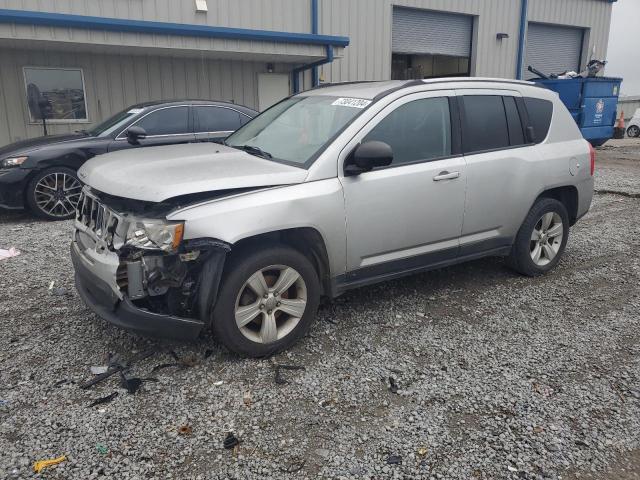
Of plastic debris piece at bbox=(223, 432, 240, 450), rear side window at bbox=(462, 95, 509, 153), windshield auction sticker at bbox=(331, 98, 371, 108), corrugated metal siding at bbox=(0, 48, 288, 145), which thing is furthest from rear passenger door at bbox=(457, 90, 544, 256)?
corrugated metal siding at bbox=(0, 48, 288, 145)

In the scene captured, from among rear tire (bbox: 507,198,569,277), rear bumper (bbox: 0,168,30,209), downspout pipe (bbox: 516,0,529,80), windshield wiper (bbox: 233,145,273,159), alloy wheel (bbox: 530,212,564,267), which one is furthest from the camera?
downspout pipe (bbox: 516,0,529,80)

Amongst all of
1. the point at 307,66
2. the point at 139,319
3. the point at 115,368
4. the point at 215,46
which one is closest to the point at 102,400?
the point at 115,368

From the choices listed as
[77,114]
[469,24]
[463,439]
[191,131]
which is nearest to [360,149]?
[463,439]

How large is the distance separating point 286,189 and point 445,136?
63.3 inches

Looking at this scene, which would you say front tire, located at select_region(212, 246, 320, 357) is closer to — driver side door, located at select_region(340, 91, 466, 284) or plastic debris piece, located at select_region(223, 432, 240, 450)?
driver side door, located at select_region(340, 91, 466, 284)

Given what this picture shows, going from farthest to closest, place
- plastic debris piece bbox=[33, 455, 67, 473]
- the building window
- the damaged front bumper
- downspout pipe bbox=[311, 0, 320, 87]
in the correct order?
downspout pipe bbox=[311, 0, 320, 87], the building window, the damaged front bumper, plastic debris piece bbox=[33, 455, 67, 473]

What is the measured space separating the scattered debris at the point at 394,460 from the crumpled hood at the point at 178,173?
1774 millimetres

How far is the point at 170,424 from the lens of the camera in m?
2.88

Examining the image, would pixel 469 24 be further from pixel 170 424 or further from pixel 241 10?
pixel 170 424

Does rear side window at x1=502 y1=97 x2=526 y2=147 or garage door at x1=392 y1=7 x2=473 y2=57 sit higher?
garage door at x1=392 y1=7 x2=473 y2=57

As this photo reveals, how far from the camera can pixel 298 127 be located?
167 inches

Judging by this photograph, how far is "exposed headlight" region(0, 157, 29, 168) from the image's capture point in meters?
6.93

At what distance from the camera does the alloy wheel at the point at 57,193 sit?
283 inches

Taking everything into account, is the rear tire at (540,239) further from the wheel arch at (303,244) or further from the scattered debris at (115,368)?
the scattered debris at (115,368)
